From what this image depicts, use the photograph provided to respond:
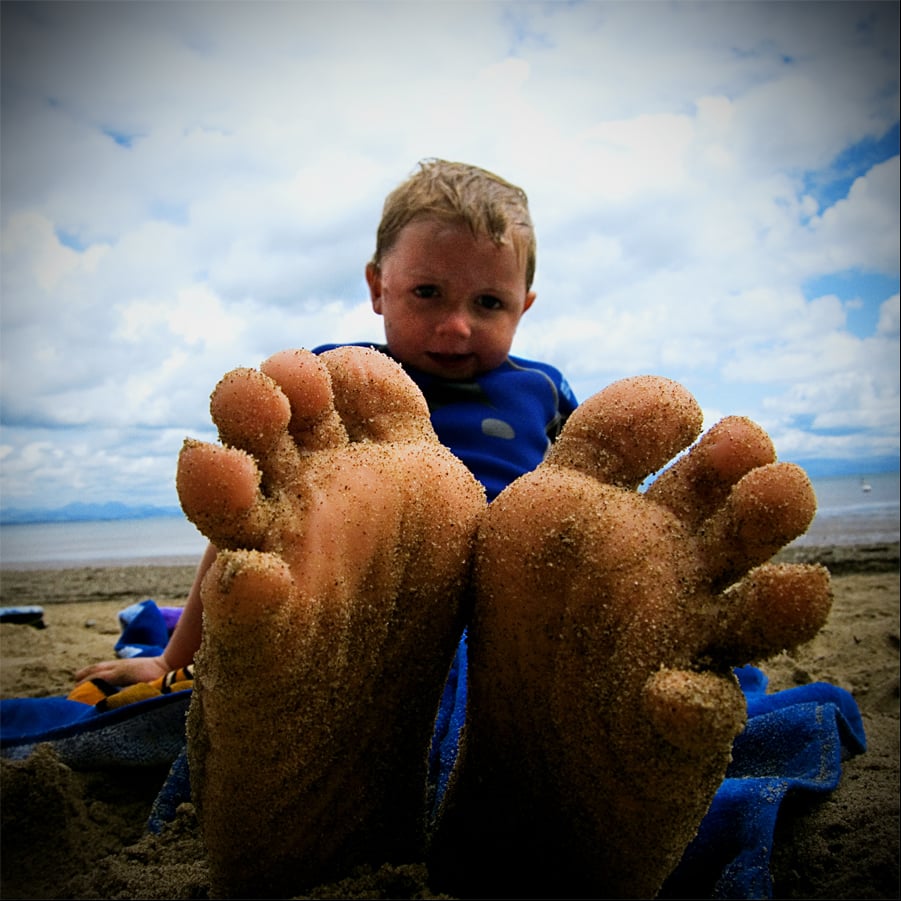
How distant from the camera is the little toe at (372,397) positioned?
83 centimetres

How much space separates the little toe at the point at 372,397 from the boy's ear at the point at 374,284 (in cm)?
106

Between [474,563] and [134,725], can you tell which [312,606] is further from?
[134,725]

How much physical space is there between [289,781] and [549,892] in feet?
1.01

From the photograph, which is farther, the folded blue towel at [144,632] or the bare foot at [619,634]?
the folded blue towel at [144,632]

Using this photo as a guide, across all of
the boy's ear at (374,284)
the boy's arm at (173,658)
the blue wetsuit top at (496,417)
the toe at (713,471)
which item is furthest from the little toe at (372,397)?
the boy's ear at (374,284)

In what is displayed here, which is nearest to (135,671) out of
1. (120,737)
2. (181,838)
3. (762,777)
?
(120,737)

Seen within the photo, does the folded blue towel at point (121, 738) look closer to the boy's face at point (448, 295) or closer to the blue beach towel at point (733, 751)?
the blue beach towel at point (733, 751)

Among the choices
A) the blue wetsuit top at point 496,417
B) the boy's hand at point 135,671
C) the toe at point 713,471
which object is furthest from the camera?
the boy's hand at point 135,671

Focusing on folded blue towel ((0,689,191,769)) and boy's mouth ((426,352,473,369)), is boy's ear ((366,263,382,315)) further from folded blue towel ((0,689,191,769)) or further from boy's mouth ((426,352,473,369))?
folded blue towel ((0,689,191,769))

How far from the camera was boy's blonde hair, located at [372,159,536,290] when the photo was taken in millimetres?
1535

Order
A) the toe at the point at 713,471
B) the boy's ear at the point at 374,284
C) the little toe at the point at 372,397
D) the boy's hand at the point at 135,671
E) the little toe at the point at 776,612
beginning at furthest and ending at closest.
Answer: the boy's ear at the point at 374,284 → the boy's hand at the point at 135,671 → the little toe at the point at 372,397 → the toe at the point at 713,471 → the little toe at the point at 776,612

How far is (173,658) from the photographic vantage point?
5.36ft

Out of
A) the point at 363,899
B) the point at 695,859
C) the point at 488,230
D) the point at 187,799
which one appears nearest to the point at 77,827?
the point at 187,799

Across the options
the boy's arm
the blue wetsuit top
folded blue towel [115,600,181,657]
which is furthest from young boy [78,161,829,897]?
folded blue towel [115,600,181,657]
